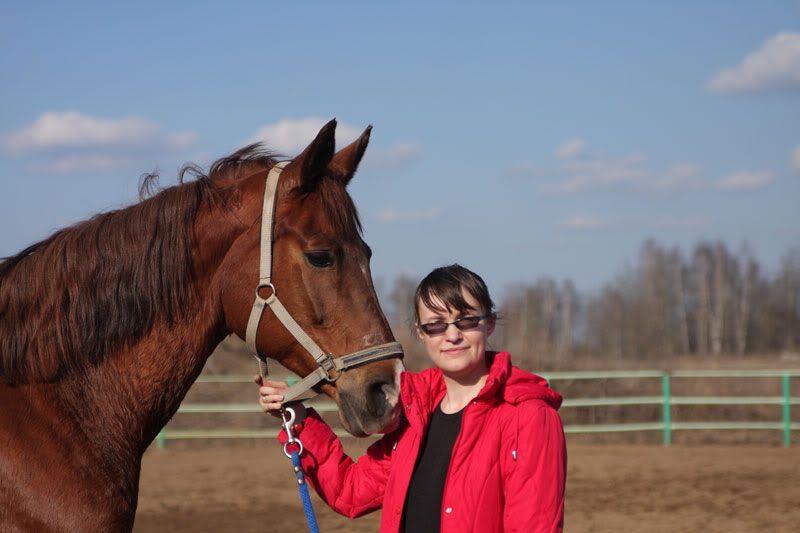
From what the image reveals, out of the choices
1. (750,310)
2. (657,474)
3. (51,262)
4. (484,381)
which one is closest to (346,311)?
(484,381)

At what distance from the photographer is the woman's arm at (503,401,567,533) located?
2029mm

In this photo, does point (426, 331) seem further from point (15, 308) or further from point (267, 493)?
point (267, 493)

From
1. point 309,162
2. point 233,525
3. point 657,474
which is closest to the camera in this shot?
point 309,162

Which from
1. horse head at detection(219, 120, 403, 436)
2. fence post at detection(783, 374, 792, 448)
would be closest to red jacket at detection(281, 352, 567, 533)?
horse head at detection(219, 120, 403, 436)

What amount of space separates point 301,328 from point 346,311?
0.15 m

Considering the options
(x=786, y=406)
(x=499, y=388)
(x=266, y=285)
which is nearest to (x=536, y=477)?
(x=499, y=388)

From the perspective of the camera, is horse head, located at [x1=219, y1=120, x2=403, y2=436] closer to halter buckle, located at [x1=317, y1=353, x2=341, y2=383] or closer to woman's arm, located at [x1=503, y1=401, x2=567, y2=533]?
halter buckle, located at [x1=317, y1=353, x2=341, y2=383]

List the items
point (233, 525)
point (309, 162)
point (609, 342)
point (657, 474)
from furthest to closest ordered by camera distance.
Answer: point (609, 342), point (657, 474), point (233, 525), point (309, 162)

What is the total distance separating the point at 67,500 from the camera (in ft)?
7.11

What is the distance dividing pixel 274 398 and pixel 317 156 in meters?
0.76

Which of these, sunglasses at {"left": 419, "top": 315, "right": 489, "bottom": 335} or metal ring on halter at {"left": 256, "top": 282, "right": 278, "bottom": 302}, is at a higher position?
metal ring on halter at {"left": 256, "top": 282, "right": 278, "bottom": 302}

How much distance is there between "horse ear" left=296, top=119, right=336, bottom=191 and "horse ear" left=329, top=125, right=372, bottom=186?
10 centimetres

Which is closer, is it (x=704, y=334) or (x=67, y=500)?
(x=67, y=500)

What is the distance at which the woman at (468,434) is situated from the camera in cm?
208
